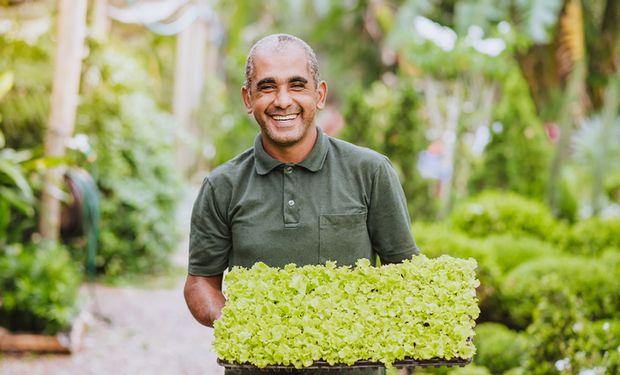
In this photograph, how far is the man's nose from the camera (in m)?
2.42

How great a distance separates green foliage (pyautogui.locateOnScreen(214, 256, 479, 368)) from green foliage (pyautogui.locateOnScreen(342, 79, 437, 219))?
6.73 metres

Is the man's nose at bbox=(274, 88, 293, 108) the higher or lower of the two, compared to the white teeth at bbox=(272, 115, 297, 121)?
higher

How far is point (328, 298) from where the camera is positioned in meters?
2.31

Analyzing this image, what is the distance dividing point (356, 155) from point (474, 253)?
4130 mm

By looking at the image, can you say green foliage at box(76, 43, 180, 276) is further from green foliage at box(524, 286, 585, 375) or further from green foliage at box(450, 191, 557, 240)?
green foliage at box(524, 286, 585, 375)

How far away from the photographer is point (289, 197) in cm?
247

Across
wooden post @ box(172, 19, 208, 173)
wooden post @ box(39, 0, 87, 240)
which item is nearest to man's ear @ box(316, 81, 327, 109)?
wooden post @ box(39, 0, 87, 240)

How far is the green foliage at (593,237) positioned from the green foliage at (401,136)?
1705 mm

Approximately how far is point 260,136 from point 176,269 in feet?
27.1

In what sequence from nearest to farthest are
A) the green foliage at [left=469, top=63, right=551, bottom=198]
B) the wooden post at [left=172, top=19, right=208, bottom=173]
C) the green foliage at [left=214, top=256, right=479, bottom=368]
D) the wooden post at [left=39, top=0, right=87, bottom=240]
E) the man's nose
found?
the green foliage at [left=214, top=256, right=479, bottom=368] → the man's nose → the wooden post at [left=39, top=0, right=87, bottom=240] → the green foliage at [left=469, top=63, right=551, bottom=198] → the wooden post at [left=172, top=19, right=208, bottom=173]

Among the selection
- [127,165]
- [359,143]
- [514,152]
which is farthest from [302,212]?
[514,152]

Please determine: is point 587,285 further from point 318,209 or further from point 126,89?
point 126,89

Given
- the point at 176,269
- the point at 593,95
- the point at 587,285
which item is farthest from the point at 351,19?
the point at 587,285

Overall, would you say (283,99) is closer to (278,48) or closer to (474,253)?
(278,48)
